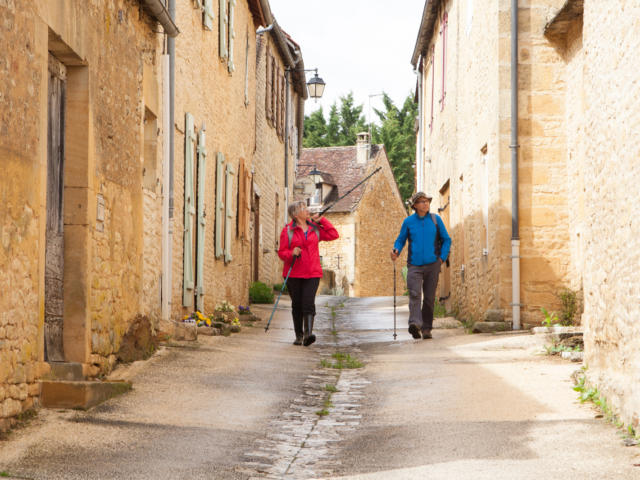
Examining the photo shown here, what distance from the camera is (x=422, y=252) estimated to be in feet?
36.0

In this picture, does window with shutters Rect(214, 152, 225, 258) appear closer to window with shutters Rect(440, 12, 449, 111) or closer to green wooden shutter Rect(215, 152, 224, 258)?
green wooden shutter Rect(215, 152, 224, 258)

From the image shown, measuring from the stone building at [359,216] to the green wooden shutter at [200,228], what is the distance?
2493 centimetres

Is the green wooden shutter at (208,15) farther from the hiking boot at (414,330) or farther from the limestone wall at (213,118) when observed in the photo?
the hiking boot at (414,330)

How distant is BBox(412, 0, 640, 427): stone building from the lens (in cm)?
570

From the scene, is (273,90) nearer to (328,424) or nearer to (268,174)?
(268,174)

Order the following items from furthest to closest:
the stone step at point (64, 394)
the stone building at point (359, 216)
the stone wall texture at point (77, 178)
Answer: the stone building at point (359, 216), the stone step at point (64, 394), the stone wall texture at point (77, 178)

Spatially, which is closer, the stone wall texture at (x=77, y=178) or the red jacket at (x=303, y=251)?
the stone wall texture at (x=77, y=178)

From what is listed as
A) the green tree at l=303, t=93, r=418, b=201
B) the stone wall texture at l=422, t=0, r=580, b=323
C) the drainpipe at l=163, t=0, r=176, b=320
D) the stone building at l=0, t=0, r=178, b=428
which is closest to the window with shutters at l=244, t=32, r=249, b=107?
the stone wall texture at l=422, t=0, r=580, b=323

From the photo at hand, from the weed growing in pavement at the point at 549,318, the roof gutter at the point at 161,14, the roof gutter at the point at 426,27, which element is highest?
the roof gutter at the point at 426,27

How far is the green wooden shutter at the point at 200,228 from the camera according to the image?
37.7 ft

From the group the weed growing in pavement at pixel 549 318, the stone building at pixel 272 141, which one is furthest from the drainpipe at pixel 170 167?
the stone building at pixel 272 141

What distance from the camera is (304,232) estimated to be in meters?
10.3

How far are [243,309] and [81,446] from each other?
9613 millimetres

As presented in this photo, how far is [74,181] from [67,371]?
4.32 feet
